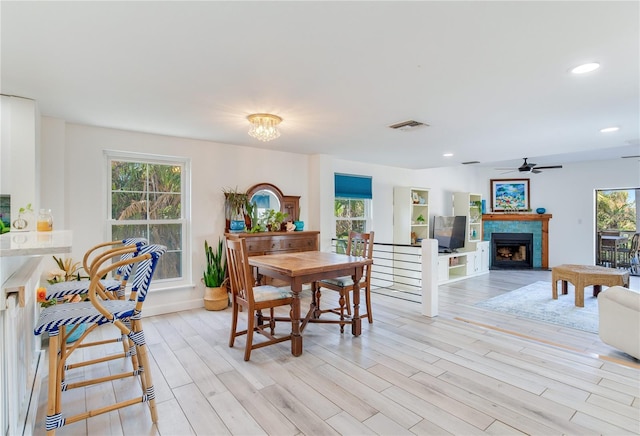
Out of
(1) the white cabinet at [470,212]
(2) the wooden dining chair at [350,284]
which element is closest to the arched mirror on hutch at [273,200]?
(2) the wooden dining chair at [350,284]

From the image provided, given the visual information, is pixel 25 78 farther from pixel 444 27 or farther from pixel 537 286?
pixel 537 286

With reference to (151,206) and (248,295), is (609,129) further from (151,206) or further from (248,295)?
(151,206)

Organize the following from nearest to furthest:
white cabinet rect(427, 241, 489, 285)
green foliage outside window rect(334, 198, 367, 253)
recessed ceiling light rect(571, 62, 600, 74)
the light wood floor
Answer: the light wood floor → recessed ceiling light rect(571, 62, 600, 74) → green foliage outside window rect(334, 198, 367, 253) → white cabinet rect(427, 241, 489, 285)

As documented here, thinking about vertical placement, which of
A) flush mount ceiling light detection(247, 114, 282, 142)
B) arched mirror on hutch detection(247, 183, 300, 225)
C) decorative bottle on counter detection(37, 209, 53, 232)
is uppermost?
flush mount ceiling light detection(247, 114, 282, 142)

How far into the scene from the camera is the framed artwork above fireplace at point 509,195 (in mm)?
8135

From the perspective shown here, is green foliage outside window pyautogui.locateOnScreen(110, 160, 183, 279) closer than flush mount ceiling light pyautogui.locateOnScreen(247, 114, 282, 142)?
No

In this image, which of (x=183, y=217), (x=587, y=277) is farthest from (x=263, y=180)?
(x=587, y=277)

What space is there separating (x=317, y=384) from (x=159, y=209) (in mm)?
3032

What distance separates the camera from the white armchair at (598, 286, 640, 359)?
8.95 ft

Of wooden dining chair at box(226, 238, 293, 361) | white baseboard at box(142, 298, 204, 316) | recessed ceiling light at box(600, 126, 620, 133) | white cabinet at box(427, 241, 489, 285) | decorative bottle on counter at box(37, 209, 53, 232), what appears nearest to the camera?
decorative bottle on counter at box(37, 209, 53, 232)

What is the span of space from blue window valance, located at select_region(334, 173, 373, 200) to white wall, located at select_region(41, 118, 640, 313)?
0.47ft

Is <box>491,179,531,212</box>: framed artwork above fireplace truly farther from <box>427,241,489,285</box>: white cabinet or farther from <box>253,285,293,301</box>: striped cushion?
<box>253,285,293,301</box>: striped cushion

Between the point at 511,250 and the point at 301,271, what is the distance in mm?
7469

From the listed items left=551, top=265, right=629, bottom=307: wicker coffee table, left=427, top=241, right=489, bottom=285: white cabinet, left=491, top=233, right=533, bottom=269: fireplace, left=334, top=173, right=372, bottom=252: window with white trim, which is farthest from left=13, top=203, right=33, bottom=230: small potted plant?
left=491, top=233, right=533, bottom=269: fireplace
